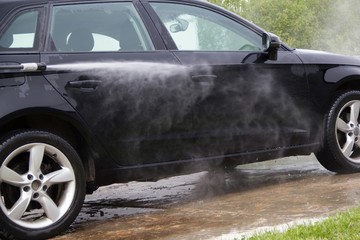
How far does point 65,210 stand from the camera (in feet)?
14.8

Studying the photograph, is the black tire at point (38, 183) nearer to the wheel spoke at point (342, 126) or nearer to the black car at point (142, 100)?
the black car at point (142, 100)

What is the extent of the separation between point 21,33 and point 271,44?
220 centimetres

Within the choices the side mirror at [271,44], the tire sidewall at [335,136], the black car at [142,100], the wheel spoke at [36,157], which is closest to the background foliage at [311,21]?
the tire sidewall at [335,136]

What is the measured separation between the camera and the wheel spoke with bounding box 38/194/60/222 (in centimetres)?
438

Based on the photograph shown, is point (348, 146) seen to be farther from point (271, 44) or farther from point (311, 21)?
point (311, 21)

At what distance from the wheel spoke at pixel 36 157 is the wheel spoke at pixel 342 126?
2998mm

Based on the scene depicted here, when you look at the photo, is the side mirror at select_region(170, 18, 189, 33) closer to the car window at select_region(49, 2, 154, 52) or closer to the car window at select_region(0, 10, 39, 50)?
the car window at select_region(49, 2, 154, 52)

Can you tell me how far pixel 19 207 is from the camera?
4.29 metres

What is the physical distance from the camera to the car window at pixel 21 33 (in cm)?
445

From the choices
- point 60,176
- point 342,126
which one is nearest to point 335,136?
point 342,126

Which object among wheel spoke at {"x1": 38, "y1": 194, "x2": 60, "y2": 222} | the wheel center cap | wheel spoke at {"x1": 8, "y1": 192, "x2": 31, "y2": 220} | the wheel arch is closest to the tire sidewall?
the wheel arch

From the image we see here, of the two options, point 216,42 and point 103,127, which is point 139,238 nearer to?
point 103,127

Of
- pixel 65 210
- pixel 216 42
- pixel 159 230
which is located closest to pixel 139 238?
pixel 159 230

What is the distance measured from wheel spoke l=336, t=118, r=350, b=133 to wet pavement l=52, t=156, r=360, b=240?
0.45 m
